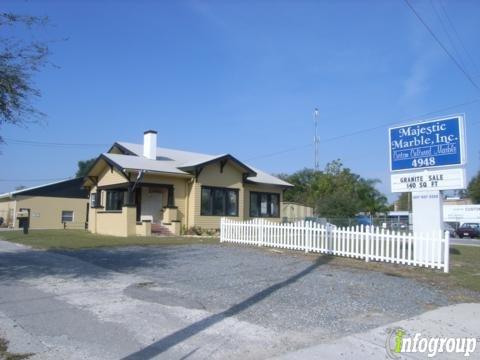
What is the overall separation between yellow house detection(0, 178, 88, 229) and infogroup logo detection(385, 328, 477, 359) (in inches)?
1493

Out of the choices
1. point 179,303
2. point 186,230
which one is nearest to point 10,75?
point 179,303

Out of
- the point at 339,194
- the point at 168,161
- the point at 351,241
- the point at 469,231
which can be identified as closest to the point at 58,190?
the point at 168,161

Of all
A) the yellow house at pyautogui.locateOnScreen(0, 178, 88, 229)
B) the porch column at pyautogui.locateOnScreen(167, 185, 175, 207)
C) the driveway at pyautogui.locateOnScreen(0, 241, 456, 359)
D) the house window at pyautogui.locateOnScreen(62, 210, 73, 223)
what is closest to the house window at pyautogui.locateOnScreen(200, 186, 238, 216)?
the porch column at pyautogui.locateOnScreen(167, 185, 175, 207)

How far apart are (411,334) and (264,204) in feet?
79.8

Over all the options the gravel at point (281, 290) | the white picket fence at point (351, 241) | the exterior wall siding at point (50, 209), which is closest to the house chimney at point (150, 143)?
the white picket fence at point (351, 241)

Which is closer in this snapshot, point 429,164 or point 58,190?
point 429,164

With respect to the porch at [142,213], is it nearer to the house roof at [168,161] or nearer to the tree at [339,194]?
the house roof at [168,161]

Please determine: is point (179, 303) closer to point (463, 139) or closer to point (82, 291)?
point (82, 291)

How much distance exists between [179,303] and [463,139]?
1025 cm

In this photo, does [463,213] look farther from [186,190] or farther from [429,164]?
[429,164]

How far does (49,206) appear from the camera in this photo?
40.5 meters

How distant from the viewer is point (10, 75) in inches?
380

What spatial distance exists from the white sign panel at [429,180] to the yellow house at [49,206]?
32.7 metres

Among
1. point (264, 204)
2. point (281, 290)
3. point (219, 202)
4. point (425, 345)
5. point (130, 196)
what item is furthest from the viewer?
point (264, 204)
